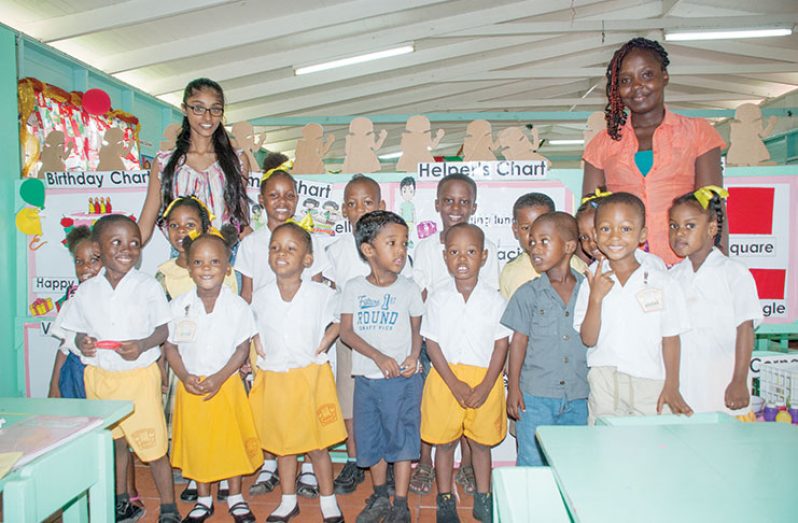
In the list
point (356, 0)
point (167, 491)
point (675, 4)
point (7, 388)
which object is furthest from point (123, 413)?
point (675, 4)

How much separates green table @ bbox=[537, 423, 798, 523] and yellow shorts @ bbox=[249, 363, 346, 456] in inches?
51.2

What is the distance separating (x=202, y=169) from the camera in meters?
2.98

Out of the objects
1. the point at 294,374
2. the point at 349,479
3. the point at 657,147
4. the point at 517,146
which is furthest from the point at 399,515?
the point at 517,146

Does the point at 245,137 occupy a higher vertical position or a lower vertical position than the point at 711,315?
higher

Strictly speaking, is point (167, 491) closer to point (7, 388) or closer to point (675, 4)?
point (7, 388)

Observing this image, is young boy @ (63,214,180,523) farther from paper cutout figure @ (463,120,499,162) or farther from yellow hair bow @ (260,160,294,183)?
paper cutout figure @ (463,120,499,162)

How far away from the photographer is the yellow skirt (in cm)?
243

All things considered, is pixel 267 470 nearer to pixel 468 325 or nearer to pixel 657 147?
pixel 468 325

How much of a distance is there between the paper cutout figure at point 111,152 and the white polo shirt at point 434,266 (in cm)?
235

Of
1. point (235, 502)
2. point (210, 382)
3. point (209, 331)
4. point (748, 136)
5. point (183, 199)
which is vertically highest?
point (748, 136)

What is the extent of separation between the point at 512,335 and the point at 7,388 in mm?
3455

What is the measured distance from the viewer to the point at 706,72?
8742 millimetres

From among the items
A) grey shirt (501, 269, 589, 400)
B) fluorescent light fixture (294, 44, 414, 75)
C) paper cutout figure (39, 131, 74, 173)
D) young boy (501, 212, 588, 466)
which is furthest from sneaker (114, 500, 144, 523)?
fluorescent light fixture (294, 44, 414, 75)

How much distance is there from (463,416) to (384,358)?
1.53ft
